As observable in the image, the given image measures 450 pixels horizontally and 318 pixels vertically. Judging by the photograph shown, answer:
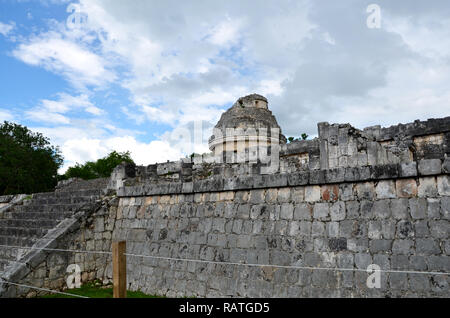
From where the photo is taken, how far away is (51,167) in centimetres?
2744

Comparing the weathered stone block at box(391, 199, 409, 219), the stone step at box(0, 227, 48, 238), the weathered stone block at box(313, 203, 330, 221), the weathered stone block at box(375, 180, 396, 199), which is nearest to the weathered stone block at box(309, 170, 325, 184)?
the weathered stone block at box(313, 203, 330, 221)

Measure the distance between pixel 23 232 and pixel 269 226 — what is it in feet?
23.8

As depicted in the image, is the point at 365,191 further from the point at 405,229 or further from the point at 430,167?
the point at 430,167

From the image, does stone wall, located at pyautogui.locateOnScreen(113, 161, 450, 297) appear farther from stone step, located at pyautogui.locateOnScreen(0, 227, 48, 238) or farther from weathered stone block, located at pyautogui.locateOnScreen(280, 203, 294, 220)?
stone step, located at pyautogui.locateOnScreen(0, 227, 48, 238)

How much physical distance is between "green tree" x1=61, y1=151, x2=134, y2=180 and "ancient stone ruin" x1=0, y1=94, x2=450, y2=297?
30.4m

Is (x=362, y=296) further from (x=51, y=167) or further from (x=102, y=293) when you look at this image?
(x=51, y=167)

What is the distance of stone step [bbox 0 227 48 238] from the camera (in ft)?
29.5

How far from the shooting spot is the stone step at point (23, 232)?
9000mm

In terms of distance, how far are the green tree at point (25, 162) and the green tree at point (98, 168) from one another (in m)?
11.4

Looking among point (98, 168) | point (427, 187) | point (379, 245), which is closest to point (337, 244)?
point (379, 245)

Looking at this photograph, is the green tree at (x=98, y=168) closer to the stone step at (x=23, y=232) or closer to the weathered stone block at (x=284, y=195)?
the stone step at (x=23, y=232)

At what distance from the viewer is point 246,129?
15.2 m
